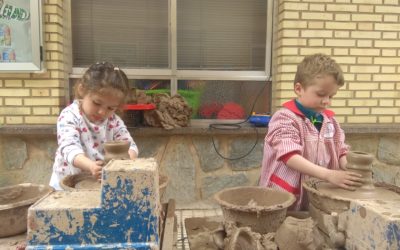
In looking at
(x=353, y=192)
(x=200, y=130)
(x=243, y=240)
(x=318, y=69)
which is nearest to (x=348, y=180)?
(x=353, y=192)

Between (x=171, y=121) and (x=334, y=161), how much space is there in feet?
5.88

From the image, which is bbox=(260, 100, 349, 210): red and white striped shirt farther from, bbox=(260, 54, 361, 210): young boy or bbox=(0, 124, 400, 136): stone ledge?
bbox=(0, 124, 400, 136): stone ledge

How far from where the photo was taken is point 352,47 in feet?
11.7

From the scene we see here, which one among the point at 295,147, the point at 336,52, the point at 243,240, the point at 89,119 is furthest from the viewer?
the point at 336,52

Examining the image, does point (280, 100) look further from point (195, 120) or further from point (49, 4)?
point (49, 4)

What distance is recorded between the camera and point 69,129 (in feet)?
6.35

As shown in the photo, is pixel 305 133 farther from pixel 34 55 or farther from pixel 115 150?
pixel 34 55

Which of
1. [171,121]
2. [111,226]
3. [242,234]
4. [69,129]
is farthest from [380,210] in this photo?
[171,121]

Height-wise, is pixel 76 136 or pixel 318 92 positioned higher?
pixel 318 92

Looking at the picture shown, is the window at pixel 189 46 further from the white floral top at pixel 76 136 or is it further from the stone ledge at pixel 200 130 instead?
the white floral top at pixel 76 136

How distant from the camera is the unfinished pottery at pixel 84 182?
4.67 ft

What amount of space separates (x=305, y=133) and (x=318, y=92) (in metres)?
0.23

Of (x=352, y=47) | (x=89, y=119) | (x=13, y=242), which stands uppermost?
(x=352, y=47)

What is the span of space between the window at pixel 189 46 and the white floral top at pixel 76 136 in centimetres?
163
